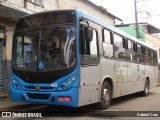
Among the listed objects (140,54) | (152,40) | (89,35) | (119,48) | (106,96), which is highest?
(152,40)

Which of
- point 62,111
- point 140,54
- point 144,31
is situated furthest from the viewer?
point 144,31

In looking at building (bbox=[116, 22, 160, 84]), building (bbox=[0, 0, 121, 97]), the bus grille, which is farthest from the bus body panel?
building (bbox=[116, 22, 160, 84])

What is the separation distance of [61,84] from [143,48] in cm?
917

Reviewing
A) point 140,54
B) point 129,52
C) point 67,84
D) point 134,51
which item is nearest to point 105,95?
point 67,84

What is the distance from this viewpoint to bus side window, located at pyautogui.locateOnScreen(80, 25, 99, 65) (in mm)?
8875

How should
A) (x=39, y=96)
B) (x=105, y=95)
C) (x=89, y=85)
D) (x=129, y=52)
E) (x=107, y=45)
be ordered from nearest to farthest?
(x=39, y=96), (x=89, y=85), (x=105, y=95), (x=107, y=45), (x=129, y=52)

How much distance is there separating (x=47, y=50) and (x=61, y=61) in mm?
589

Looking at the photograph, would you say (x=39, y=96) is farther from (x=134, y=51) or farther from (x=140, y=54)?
(x=140, y=54)

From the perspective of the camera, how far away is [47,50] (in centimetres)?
889

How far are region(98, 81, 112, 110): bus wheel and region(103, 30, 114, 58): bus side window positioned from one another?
3.36 ft

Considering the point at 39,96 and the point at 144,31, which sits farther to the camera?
the point at 144,31

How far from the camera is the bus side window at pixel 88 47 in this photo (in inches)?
349

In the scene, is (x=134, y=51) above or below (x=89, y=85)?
above

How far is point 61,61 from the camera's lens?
8.62 meters
